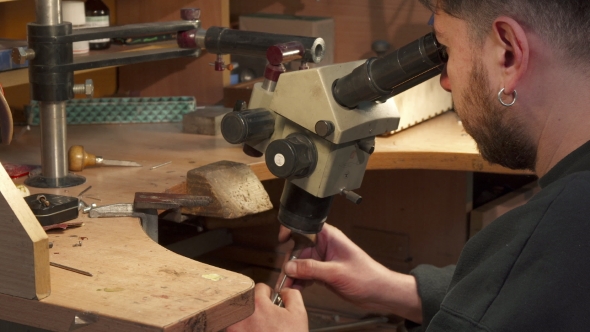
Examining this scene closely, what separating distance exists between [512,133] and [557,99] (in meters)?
0.08

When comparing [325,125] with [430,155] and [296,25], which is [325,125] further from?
[296,25]

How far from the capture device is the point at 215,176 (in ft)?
4.62

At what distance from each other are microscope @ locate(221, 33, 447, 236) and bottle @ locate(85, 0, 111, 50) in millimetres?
886

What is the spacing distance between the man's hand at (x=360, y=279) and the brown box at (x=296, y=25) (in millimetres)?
835

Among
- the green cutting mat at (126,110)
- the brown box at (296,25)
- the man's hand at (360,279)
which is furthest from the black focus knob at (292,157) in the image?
the brown box at (296,25)

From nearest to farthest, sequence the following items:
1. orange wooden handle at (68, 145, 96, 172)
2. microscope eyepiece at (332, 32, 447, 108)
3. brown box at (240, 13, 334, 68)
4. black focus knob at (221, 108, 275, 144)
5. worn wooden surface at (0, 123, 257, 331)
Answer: worn wooden surface at (0, 123, 257, 331), microscope eyepiece at (332, 32, 447, 108), black focus knob at (221, 108, 275, 144), orange wooden handle at (68, 145, 96, 172), brown box at (240, 13, 334, 68)

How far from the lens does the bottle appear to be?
2027 mm

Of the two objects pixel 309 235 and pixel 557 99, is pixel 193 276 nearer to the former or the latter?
pixel 309 235

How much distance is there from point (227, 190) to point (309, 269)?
0.21 metres

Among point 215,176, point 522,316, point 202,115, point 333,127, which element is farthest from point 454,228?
point 522,316

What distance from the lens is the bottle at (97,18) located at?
2027 millimetres

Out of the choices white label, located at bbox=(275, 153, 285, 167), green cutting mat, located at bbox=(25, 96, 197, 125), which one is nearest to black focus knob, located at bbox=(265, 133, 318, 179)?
white label, located at bbox=(275, 153, 285, 167)

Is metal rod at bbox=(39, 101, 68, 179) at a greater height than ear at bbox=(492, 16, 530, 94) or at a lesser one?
lesser

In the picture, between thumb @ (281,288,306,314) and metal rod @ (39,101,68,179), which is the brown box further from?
thumb @ (281,288,306,314)
